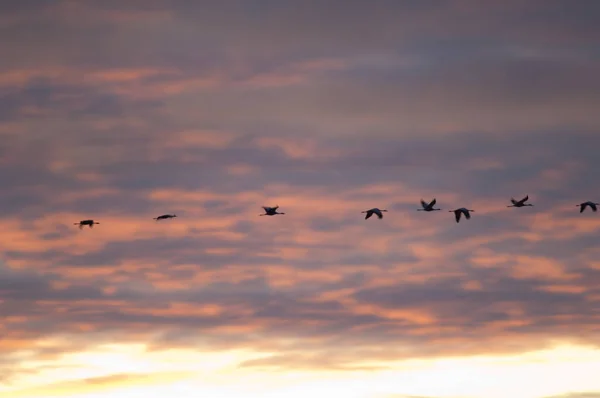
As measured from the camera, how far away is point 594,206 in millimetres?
192000

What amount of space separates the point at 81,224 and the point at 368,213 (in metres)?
52.3

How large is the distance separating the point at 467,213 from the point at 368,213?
62.1ft

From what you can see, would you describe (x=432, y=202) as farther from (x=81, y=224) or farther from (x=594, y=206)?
(x=81, y=224)

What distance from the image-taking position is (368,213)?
615ft

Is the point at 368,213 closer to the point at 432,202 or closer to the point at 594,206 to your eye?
the point at 432,202

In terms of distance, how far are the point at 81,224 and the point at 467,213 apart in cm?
6975

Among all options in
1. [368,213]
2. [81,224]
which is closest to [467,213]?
[368,213]

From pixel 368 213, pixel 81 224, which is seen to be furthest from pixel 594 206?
pixel 81 224

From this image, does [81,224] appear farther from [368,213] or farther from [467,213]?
[467,213]

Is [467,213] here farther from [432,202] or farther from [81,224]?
[81,224]

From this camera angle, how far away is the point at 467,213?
193 metres

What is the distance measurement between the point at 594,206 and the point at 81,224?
3631 inches

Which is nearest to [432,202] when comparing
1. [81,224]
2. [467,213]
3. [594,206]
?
[467,213]

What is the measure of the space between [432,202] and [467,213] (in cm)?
694
